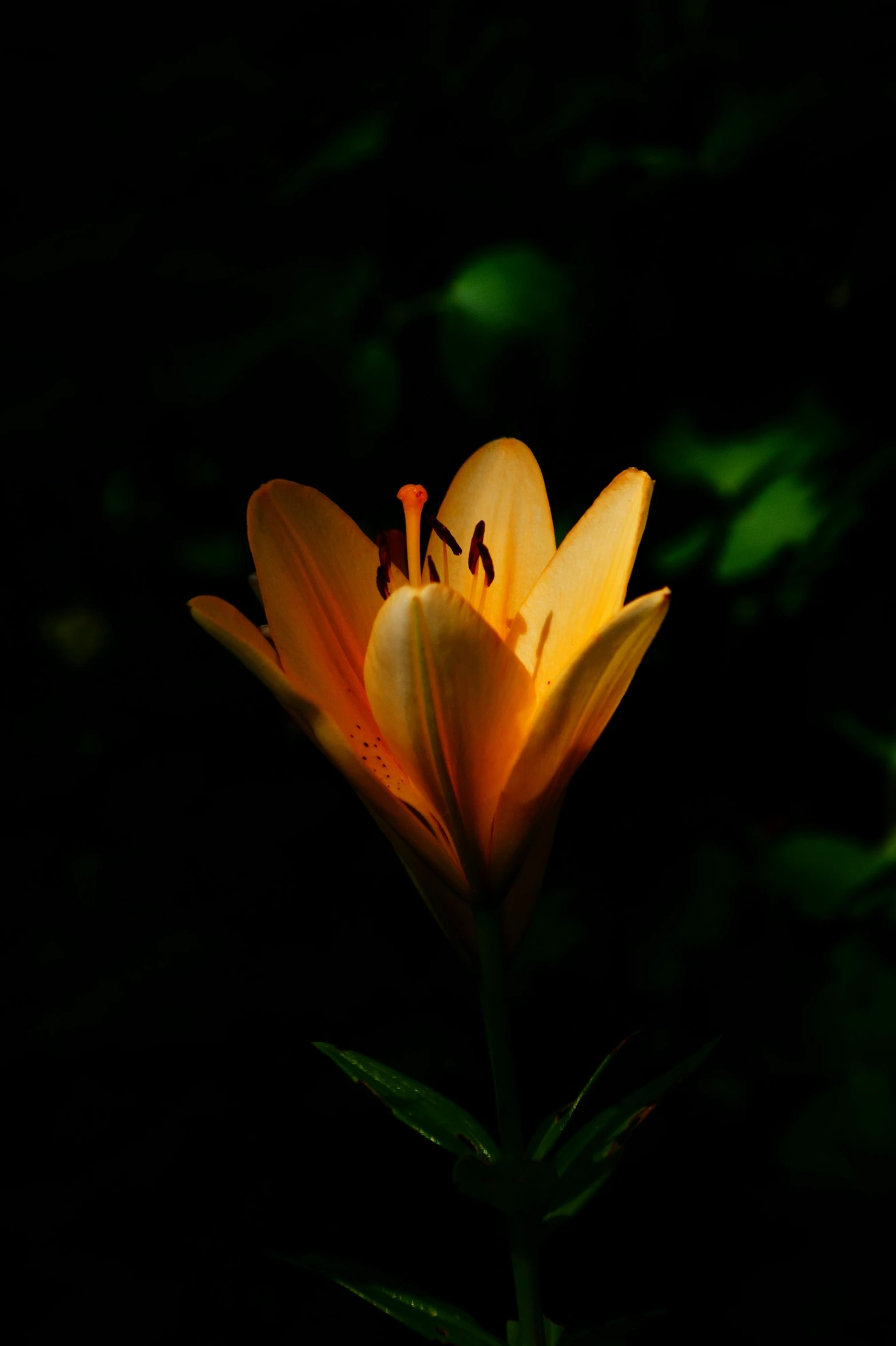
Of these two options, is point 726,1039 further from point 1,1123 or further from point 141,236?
point 141,236

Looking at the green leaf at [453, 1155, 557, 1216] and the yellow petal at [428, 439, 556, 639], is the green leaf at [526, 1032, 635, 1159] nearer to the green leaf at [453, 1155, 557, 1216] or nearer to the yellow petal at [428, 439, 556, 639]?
the green leaf at [453, 1155, 557, 1216]

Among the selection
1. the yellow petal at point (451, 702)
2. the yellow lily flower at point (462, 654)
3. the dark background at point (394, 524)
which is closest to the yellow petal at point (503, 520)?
the yellow lily flower at point (462, 654)

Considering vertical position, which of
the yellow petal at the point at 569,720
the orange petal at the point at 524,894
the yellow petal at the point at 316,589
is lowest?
the orange petal at the point at 524,894

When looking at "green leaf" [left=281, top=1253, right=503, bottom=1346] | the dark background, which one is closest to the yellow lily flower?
"green leaf" [left=281, top=1253, right=503, bottom=1346]

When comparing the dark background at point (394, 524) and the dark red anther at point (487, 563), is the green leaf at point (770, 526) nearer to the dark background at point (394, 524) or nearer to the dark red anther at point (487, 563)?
the dark background at point (394, 524)

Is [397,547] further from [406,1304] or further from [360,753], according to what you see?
[406,1304]
